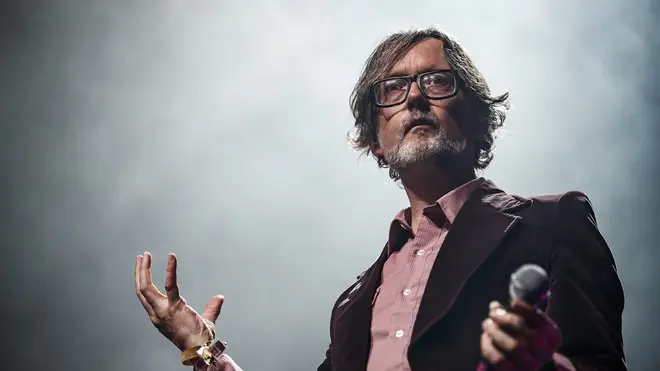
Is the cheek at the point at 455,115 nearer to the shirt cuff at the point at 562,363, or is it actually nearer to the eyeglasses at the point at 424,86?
the eyeglasses at the point at 424,86

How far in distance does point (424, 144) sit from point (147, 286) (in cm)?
94

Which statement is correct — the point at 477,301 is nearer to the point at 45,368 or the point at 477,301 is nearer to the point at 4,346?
the point at 45,368

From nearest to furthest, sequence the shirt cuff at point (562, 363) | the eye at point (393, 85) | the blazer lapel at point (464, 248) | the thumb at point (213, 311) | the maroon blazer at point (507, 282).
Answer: the shirt cuff at point (562, 363) < the maroon blazer at point (507, 282) < the blazer lapel at point (464, 248) < the thumb at point (213, 311) < the eye at point (393, 85)

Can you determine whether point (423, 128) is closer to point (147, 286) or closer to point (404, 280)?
point (404, 280)

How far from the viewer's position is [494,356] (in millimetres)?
844

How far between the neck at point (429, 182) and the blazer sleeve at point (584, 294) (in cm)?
50

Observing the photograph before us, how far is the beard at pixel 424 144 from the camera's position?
1.70 meters

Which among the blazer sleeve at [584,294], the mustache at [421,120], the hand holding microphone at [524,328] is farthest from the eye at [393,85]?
the hand holding microphone at [524,328]

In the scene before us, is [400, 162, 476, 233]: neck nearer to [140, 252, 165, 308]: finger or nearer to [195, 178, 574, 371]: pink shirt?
[195, 178, 574, 371]: pink shirt

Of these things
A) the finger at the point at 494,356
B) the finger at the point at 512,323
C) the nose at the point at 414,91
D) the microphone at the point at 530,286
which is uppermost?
the nose at the point at 414,91

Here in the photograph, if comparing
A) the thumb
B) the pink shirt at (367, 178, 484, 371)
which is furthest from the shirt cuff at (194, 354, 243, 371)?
the pink shirt at (367, 178, 484, 371)

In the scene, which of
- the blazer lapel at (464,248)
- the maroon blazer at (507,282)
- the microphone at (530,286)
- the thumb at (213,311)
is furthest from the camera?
the thumb at (213,311)

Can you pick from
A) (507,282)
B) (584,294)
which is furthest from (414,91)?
(584,294)

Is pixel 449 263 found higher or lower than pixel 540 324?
higher
